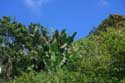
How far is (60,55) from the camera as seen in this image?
28438 millimetres

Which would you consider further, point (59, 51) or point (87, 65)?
point (59, 51)

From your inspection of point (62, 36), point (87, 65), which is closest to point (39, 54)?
point (62, 36)

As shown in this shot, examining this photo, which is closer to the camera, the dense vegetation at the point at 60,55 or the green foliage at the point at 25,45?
the dense vegetation at the point at 60,55

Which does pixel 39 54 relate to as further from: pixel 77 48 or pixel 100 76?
pixel 100 76

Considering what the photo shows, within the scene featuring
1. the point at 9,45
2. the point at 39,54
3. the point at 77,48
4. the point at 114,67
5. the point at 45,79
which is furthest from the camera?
the point at 9,45

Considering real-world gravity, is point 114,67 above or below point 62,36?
below

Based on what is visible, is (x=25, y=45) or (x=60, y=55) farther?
(x=25, y=45)

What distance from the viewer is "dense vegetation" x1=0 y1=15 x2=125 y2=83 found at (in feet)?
67.9

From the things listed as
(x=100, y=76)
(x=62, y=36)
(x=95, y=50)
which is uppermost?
(x=62, y=36)

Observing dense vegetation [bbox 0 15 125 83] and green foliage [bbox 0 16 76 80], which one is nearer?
dense vegetation [bbox 0 15 125 83]

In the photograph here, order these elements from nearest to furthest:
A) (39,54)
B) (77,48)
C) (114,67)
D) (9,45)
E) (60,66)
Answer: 1. (114,67)
2. (60,66)
3. (77,48)
4. (39,54)
5. (9,45)

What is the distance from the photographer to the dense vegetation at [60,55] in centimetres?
2069

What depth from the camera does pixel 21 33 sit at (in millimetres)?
36406

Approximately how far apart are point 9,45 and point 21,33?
133cm
